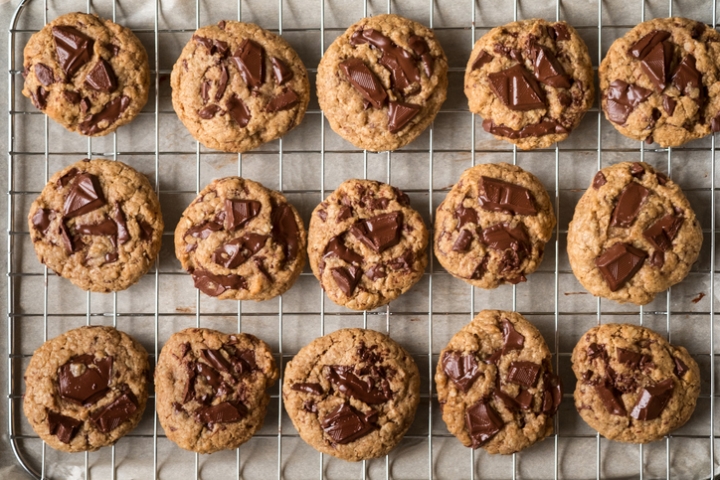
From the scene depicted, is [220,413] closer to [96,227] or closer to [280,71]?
[96,227]

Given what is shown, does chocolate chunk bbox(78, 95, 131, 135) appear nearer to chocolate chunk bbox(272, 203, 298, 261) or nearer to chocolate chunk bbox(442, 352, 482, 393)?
chocolate chunk bbox(272, 203, 298, 261)

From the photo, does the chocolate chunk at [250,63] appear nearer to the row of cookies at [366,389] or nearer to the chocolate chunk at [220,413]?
the row of cookies at [366,389]

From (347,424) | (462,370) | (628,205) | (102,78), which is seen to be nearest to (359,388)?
(347,424)

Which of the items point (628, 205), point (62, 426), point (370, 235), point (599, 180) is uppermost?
point (599, 180)

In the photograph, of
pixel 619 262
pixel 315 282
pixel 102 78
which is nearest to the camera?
pixel 619 262

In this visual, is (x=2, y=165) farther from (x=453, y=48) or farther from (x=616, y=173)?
(x=616, y=173)

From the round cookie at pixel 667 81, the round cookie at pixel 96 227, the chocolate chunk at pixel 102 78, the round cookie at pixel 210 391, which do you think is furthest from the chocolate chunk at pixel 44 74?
the round cookie at pixel 667 81

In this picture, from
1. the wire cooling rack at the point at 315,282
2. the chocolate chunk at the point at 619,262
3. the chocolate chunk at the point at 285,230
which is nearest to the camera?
the chocolate chunk at the point at 619,262
